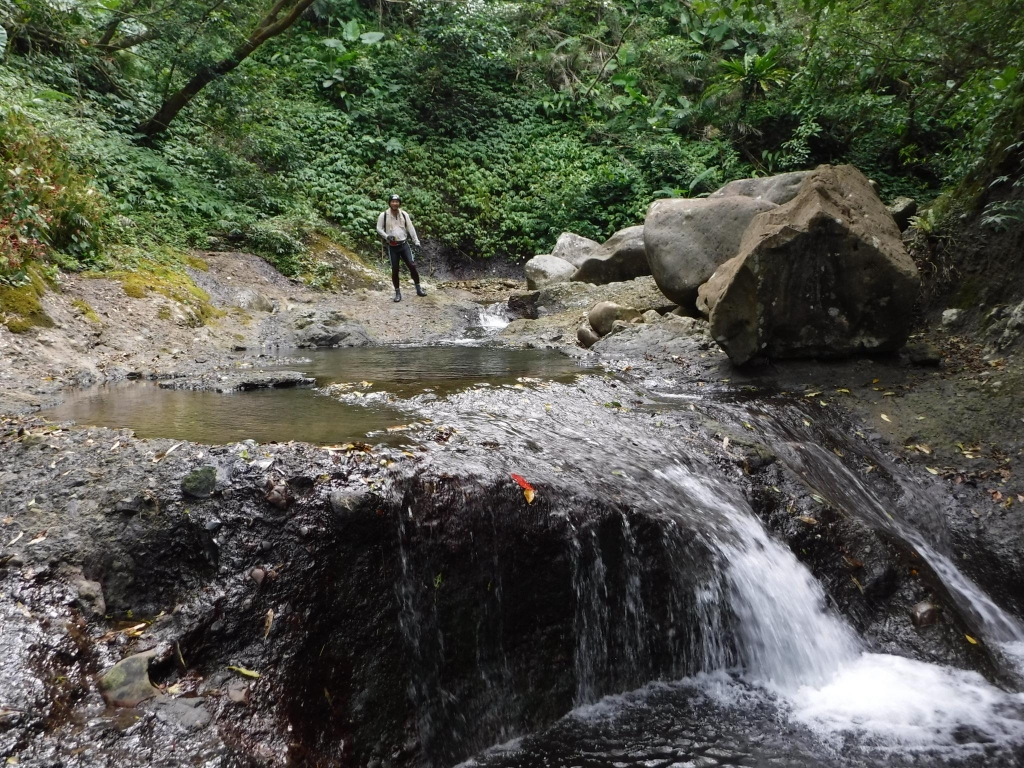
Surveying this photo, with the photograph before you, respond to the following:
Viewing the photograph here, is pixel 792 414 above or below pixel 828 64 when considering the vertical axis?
below

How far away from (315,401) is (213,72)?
1087 centimetres

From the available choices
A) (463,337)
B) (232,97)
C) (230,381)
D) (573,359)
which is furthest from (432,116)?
(230,381)

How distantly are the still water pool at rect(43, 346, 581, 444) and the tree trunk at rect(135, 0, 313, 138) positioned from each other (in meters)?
8.02

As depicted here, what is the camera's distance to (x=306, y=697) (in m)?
2.88

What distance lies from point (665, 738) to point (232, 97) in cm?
1474

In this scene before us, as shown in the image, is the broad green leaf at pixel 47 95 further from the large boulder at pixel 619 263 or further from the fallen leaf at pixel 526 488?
the fallen leaf at pixel 526 488

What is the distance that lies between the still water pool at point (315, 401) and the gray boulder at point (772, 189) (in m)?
3.91

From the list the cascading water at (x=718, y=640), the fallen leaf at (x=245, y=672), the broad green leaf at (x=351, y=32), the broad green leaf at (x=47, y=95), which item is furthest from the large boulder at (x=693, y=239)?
the broad green leaf at (x=351, y=32)

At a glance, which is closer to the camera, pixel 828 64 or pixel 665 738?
pixel 665 738

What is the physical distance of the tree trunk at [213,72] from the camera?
43.7 feet

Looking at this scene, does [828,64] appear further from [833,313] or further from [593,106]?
[593,106]

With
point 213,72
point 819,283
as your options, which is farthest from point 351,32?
point 819,283

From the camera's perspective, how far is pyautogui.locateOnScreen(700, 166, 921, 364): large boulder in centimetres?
645

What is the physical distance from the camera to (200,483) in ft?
10.8
